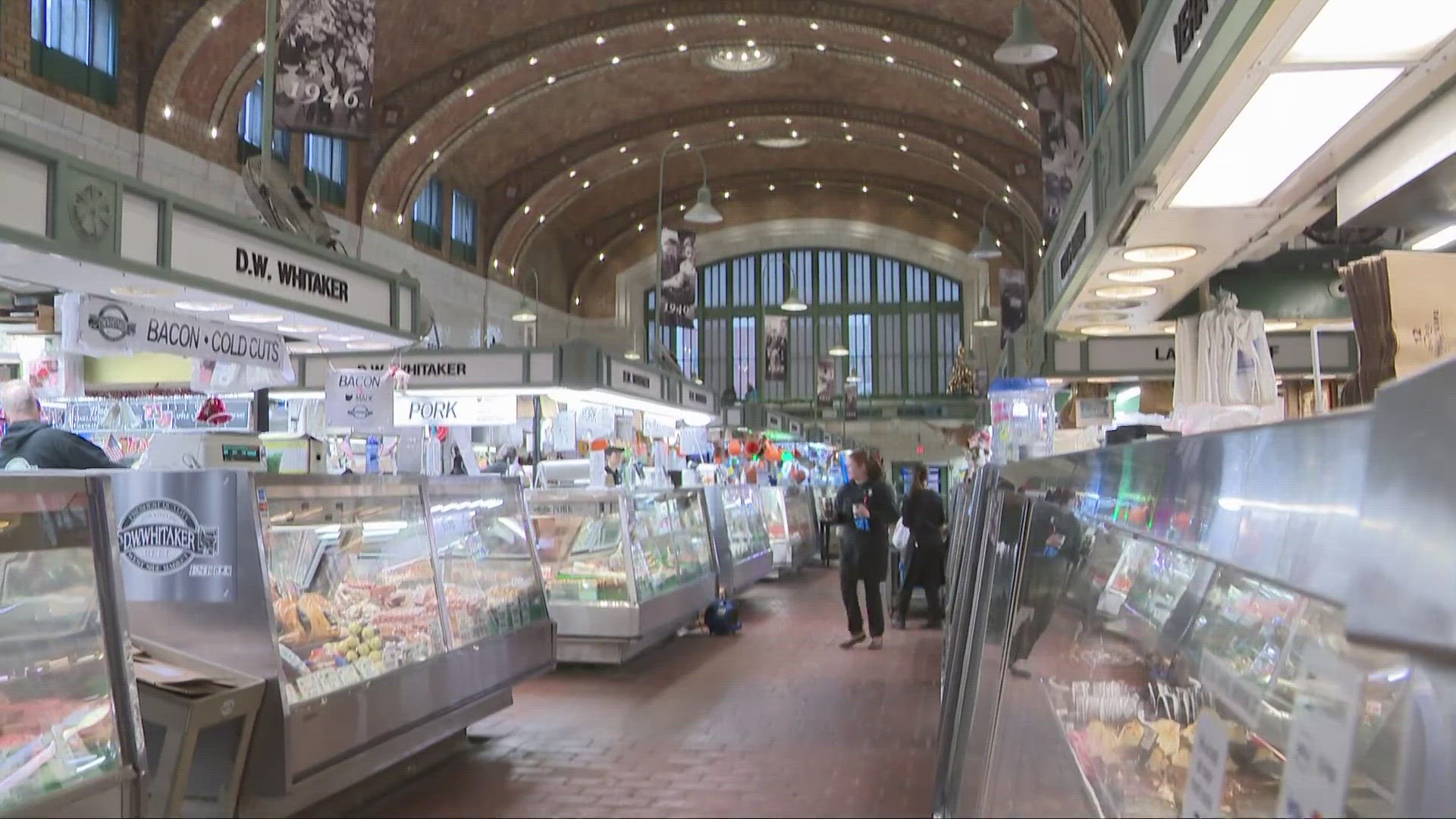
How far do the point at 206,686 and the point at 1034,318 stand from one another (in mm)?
12209

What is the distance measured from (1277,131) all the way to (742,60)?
58.5 ft

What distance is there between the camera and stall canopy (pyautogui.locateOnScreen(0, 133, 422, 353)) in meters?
4.20

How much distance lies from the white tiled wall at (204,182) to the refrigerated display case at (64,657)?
3397 mm

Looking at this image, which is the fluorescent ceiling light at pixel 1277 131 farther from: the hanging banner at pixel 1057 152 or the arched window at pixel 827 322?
the arched window at pixel 827 322

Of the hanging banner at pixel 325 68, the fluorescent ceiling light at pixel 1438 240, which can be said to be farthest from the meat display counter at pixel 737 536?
the fluorescent ceiling light at pixel 1438 240

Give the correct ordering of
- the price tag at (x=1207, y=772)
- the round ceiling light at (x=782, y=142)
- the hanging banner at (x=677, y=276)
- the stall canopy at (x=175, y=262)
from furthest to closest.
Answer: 1. the round ceiling light at (x=782, y=142)
2. the hanging banner at (x=677, y=276)
3. the stall canopy at (x=175, y=262)
4. the price tag at (x=1207, y=772)

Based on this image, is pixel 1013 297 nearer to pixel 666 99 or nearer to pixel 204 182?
pixel 666 99

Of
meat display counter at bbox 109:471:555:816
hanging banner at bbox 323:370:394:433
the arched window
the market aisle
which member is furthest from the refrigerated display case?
the arched window

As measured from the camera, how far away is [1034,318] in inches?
577

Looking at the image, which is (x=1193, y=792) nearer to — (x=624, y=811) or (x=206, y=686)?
(x=206, y=686)

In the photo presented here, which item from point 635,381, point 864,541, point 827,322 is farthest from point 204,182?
point 827,322

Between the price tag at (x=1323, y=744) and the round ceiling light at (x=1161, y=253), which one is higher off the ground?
the round ceiling light at (x=1161, y=253)

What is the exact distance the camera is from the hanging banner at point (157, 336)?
5348 mm

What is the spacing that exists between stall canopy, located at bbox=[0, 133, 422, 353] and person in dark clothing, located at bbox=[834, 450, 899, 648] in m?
4.21
